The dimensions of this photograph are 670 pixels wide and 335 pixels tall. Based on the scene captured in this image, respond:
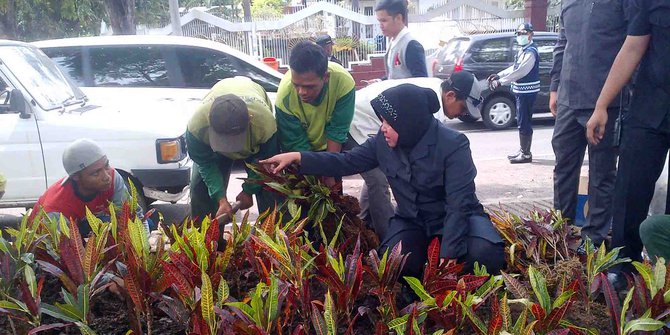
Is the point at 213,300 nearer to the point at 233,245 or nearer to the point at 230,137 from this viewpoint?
the point at 233,245

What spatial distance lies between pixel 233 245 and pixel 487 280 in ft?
3.68

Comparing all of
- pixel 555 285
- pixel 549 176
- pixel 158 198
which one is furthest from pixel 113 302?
pixel 549 176

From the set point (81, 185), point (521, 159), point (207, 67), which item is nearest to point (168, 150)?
point (81, 185)

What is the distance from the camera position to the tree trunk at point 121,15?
46.4 ft

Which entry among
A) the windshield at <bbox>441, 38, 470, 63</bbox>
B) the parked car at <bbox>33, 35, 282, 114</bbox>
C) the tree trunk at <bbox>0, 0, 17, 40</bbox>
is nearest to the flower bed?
the parked car at <bbox>33, 35, 282, 114</bbox>

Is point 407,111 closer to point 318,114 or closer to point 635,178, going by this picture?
point 318,114

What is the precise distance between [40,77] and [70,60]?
2049 mm

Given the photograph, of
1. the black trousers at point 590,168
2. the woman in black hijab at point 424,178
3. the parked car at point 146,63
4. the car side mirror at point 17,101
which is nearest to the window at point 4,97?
the car side mirror at point 17,101

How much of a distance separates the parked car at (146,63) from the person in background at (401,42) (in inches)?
113

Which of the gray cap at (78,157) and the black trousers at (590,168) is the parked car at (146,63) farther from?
the black trousers at (590,168)

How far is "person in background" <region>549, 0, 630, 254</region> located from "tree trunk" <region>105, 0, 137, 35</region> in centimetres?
1216

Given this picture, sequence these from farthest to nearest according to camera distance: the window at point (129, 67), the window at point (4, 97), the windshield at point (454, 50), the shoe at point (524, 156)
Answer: the windshield at point (454, 50) → the shoe at point (524, 156) → the window at point (129, 67) → the window at point (4, 97)

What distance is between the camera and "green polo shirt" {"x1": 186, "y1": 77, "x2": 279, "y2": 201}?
3.69 m

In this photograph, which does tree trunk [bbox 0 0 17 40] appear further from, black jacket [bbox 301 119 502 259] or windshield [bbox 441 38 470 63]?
black jacket [bbox 301 119 502 259]
